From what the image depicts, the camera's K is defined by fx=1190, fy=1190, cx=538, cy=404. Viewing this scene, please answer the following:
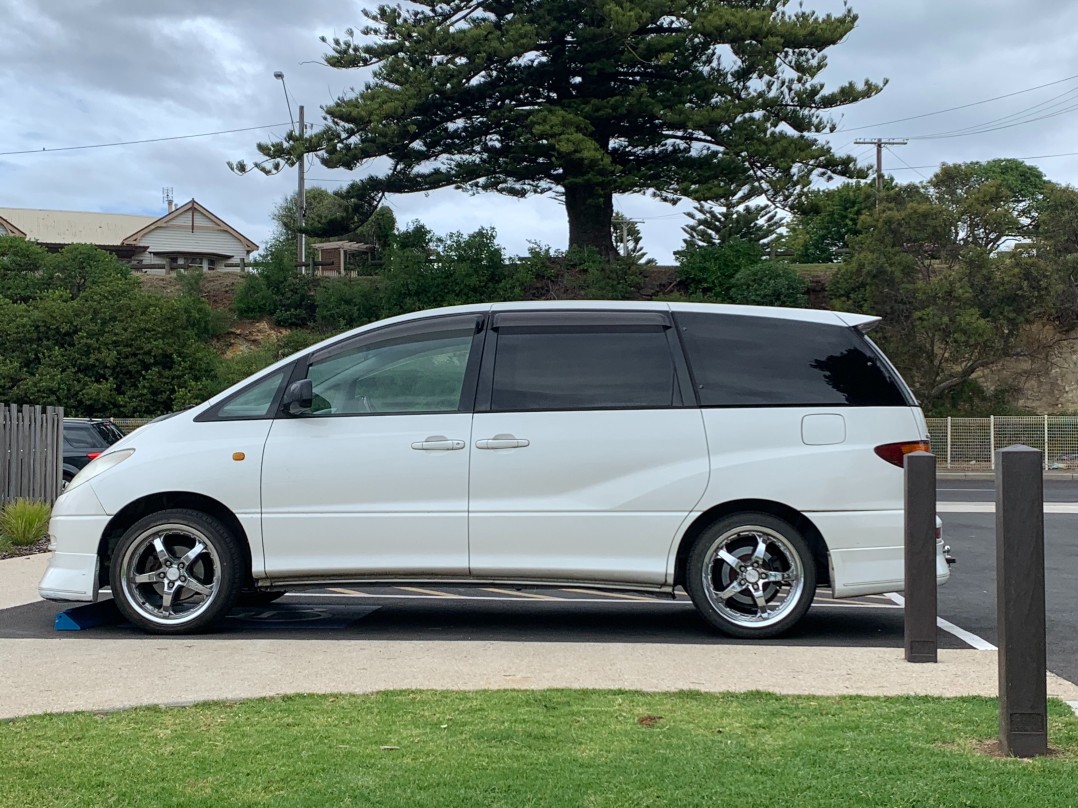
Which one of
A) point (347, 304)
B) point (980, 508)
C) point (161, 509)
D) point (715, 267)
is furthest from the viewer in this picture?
point (347, 304)

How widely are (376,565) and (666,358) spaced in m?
2.17

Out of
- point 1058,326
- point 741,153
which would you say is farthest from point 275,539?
point 1058,326

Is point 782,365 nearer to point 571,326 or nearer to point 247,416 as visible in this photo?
point 571,326

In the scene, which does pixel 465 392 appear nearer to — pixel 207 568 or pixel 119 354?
pixel 207 568

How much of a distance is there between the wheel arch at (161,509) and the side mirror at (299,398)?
712 millimetres

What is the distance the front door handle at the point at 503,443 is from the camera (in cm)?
712

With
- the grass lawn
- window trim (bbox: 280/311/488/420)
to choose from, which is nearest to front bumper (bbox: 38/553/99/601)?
window trim (bbox: 280/311/488/420)

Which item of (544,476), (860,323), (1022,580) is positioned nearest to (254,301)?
(544,476)

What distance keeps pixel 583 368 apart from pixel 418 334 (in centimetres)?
108

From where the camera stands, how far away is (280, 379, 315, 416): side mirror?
7186 mm

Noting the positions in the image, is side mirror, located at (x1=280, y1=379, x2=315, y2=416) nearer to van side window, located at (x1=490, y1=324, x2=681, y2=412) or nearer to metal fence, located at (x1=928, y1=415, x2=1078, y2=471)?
van side window, located at (x1=490, y1=324, x2=681, y2=412)

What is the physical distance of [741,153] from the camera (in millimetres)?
31359

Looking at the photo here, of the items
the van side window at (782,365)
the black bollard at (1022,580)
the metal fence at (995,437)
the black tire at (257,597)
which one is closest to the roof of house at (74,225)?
the metal fence at (995,437)

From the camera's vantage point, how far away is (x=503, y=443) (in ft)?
23.4
